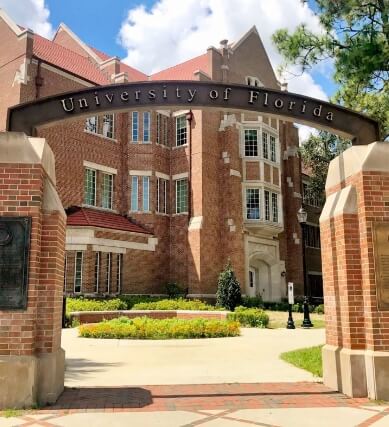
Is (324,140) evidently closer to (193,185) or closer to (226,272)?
(193,185)

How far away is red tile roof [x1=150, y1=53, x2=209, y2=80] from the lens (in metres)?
30.8

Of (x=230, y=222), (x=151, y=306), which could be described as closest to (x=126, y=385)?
→ (x=151, y=306)

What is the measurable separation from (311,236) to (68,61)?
862 inches

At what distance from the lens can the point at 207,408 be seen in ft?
19.6

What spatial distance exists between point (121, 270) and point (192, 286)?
3879 mm

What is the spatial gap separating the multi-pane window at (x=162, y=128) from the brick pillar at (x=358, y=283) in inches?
874

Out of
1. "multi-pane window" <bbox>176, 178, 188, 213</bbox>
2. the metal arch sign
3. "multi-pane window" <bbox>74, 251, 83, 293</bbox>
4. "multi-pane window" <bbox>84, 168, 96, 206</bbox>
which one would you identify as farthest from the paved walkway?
"multi-pane window" <bbox>176, 178, 188, 213</bbox>

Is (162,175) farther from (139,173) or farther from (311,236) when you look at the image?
(311,236)

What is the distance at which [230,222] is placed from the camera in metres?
27.3

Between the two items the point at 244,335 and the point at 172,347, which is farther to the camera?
the point at 244,335

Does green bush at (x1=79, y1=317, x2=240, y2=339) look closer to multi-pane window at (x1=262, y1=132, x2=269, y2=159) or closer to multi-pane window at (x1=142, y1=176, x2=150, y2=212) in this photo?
multi-pane window at (x1=142, y1=176, x2=150, y2=212)

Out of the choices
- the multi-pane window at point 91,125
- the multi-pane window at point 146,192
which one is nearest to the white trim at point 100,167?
the multi-pane window at point 146,192

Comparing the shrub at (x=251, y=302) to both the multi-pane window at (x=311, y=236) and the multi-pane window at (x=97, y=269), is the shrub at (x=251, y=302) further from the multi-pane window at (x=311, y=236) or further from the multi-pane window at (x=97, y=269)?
the multi-pane window at (x=311, y=236)

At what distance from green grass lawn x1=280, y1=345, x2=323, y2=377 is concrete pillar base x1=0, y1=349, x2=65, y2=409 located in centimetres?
458
